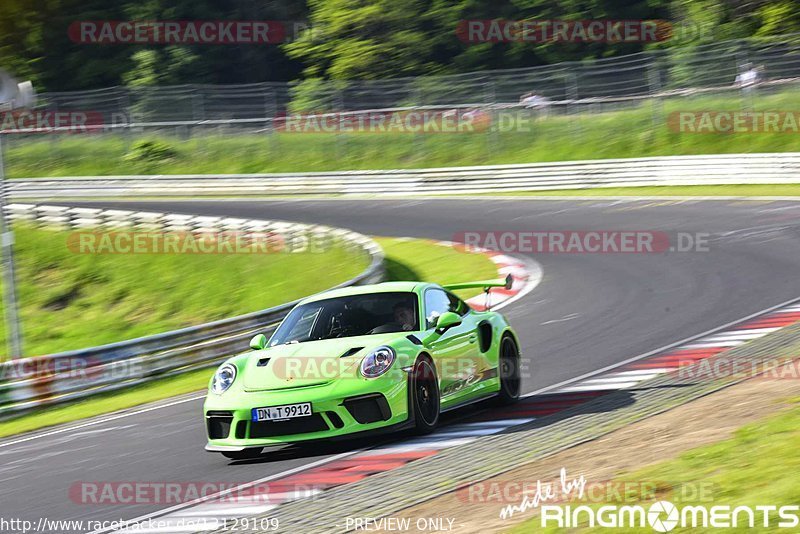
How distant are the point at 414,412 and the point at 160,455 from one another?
223cm

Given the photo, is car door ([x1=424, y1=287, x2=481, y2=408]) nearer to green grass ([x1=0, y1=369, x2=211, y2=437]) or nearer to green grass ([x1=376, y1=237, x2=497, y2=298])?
green grass ([x1=0, y1=369, x2=211, y2=437])

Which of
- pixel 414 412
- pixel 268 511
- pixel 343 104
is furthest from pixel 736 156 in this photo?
pixel 268 511

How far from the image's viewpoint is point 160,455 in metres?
9.23

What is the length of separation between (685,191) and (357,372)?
66.4 ft

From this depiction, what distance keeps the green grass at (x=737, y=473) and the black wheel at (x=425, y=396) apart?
2.15 metres

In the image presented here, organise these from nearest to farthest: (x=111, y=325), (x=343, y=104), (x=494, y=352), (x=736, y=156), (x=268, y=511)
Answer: (x=268, y=511)
(x=494, y=352)
(x=111, y=325)
(x=736, y=156)
(x=343, y=104)

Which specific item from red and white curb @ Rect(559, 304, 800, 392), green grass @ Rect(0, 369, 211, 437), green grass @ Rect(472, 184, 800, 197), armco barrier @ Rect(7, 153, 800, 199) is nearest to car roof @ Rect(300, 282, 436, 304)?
red and white curb @ Rect(559, 304, 800, 392)

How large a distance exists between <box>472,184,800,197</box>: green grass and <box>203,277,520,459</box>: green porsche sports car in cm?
1709

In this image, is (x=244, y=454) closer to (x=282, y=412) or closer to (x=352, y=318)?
(x=282, y=412)

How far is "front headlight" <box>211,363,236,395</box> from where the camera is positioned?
28.1ft

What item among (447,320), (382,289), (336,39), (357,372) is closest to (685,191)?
(382,289)

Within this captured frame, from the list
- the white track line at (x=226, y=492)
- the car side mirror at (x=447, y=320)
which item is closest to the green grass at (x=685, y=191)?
the car side mirror at (x=447, y=320)

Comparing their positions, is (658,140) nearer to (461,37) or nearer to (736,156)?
(736,156)

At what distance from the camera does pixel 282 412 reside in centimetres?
809
